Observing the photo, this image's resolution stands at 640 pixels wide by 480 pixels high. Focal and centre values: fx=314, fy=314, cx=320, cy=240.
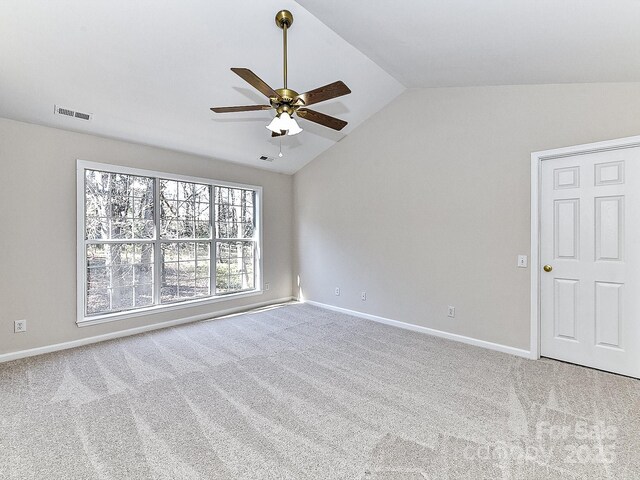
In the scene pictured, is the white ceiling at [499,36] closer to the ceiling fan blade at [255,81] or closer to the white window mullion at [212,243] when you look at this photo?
the ceiling fan blade at [255,81]

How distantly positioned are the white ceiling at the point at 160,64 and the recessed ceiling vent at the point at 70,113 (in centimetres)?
5

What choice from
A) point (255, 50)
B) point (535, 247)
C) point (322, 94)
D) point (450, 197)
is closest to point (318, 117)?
point (322, 94)

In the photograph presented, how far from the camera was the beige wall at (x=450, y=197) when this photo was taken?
10.2 feet

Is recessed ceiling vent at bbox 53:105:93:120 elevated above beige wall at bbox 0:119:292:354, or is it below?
above

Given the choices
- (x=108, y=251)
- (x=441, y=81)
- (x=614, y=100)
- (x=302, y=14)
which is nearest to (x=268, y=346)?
(x=108, y=251)

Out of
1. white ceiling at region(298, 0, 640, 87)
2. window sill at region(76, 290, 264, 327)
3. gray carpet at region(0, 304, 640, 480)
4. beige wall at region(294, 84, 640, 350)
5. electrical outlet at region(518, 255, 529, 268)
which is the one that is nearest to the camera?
gray carpet at region(0, 304, 640, 480)

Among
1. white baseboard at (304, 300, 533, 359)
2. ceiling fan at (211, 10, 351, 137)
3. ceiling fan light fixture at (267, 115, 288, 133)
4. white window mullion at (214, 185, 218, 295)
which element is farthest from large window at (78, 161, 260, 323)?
ceiling fan light fixture at (267, 115, 288, 133)

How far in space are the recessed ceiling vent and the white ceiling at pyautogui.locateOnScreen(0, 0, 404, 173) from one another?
0.05m

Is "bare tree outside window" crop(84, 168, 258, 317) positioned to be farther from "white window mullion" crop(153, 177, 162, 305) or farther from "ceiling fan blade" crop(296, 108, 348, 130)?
"ceiling fan blade" crop(296, 108, 348, 130)

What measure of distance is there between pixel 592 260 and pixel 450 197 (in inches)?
58.0

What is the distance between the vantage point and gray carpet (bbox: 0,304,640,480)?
68.8 inches

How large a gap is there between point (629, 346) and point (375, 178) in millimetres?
3190

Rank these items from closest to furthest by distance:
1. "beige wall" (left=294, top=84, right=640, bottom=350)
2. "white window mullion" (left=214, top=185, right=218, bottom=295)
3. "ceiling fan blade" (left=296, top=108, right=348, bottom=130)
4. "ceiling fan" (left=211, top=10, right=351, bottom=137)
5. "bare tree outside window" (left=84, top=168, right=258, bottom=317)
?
"ceiling fan" (left=211, top=10, right=351, bottom=137)
"ceiling fan blade" (left=296, top=108, right=348, bottom=130)
"beige wall" (left=294, top=84, right=640, bottom=350)
"bare tree outside window" (left=84, top=168, right=258, bottom=317)
"white window mullion" (left=214, top=185, right=218, bottom=295)

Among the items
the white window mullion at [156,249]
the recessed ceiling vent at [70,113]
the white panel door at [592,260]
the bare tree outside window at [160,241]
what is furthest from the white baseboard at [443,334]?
the recessed ceiling vent at [70,113]
